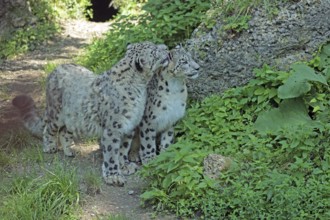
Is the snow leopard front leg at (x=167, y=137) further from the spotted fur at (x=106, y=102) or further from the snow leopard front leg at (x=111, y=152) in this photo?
the snow leopard front leg at (x=111, y=152)

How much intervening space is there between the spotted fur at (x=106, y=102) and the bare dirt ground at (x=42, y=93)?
21cm

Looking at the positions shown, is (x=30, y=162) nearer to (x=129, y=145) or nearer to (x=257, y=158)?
(x=129, y=145)

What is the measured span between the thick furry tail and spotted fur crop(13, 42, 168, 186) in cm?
31

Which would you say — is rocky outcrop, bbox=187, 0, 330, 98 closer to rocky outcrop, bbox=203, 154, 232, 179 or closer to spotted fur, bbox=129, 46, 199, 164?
spotted fur, bbox=129, 46, 199, 164

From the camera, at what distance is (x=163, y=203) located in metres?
6.56

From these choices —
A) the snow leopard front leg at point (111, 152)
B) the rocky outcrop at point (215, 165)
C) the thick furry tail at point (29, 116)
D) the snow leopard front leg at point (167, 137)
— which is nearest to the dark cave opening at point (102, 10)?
the thick furry tail at point (29, 116)

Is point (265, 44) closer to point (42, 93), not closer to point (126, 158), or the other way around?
point (126, 158)

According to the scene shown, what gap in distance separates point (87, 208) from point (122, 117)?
1.17m

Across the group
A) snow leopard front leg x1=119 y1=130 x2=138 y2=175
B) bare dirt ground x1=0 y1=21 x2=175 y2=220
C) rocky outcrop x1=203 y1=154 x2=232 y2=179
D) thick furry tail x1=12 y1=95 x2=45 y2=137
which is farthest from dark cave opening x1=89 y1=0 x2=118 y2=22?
rocky outcrop x1=203 y1=154 x2=232 y2=179

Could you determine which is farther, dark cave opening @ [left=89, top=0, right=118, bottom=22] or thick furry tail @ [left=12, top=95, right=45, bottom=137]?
dark cave opening @ [left=89, top=0, right=118, bottom=22]

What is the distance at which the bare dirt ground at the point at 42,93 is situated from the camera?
6.74 meters

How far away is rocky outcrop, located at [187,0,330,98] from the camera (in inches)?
315

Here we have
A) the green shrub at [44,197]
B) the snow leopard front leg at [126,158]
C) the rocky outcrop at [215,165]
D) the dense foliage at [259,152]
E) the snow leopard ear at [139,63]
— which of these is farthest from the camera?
the snow leopard front leg at [126,158]

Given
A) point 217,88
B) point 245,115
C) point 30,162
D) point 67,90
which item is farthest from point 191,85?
point 30,162
